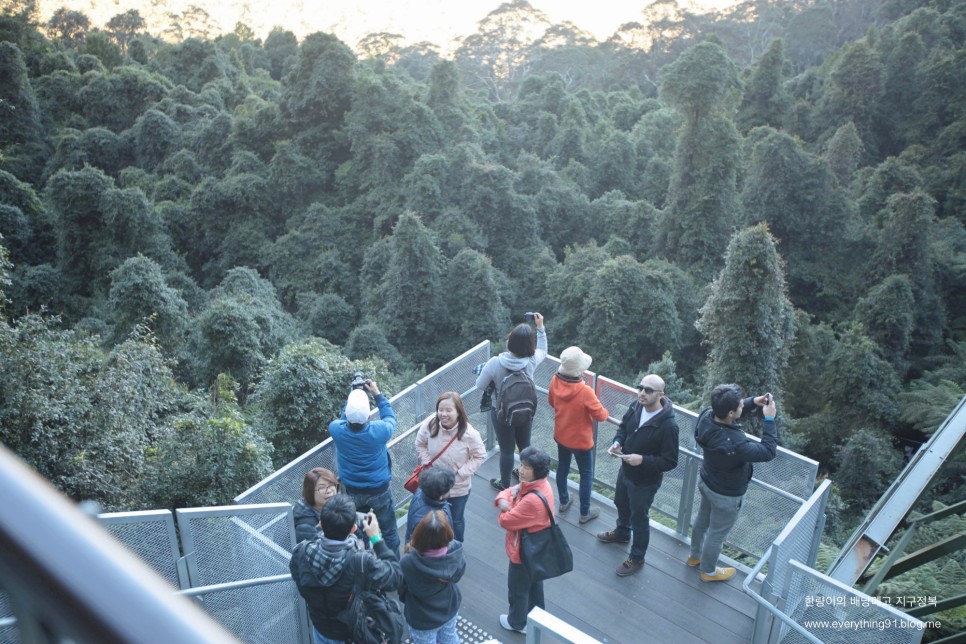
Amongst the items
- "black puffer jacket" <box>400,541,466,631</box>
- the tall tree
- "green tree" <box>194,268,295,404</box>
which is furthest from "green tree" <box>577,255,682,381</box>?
"black puffer jacket" <box>400,541,466,631</box>

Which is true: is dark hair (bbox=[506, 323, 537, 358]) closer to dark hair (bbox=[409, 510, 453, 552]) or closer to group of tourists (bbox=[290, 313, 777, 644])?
group of tourists (bbox=[290, 313, 777, 644])

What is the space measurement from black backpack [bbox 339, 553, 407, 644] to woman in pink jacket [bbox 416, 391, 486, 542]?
38.9 inches

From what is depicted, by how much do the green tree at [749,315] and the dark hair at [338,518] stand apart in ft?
32.7

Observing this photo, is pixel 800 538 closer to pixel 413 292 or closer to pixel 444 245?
pixel 413 292

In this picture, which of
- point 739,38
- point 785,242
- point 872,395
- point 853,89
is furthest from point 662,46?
point 872,395

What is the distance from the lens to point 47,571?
21.8 inches

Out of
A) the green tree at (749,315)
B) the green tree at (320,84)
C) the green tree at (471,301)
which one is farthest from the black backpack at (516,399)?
the green tree at (320,84)

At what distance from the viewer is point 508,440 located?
18.2 ft

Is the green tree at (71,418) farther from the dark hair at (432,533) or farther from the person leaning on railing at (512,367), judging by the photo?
the dark hair at (432,533)

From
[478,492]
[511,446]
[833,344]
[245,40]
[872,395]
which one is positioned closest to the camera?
[511,446]

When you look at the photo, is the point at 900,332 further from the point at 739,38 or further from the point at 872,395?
the point at 739,38

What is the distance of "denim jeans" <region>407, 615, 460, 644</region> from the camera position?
4.13 m

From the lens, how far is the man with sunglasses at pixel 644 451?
15.7 feet

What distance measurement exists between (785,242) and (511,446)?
1986cm
